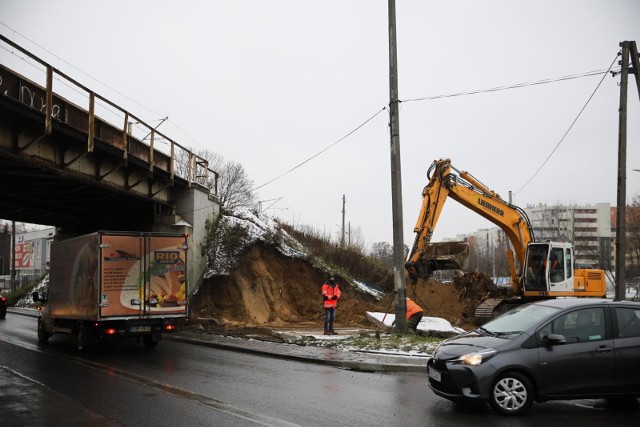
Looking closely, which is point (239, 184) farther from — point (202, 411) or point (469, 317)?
point (202, 411)

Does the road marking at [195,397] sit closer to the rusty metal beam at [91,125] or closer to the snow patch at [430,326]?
the rusty metal beam at [91,125]

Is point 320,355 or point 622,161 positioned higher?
point 622,161

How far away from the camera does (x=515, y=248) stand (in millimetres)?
19828

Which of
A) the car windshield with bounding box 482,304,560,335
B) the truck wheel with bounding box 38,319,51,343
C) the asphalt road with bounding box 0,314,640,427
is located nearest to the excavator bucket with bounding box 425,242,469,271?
the asphalt road with bounding box 0,314,640,427

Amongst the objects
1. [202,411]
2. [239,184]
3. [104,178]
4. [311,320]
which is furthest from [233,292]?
[239,184]

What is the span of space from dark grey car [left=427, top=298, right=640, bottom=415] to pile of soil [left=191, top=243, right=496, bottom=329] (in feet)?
43.8

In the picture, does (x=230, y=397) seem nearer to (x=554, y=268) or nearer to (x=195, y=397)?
(x=195, y=397)

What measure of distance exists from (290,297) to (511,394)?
18.9m

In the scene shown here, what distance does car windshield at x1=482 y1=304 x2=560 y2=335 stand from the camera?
7.61 meters

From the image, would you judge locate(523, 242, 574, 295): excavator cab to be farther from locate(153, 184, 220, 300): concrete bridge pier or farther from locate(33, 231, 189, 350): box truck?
locate(153, 184, 220, 300): concrete bridge pier

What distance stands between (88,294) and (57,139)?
176 inches

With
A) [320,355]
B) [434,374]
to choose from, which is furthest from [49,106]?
[434,374]

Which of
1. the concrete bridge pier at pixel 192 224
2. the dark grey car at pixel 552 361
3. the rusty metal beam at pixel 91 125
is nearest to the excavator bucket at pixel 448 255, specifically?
the concrete bridge pier at pixel 192 224

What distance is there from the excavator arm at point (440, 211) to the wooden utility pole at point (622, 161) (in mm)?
3151
